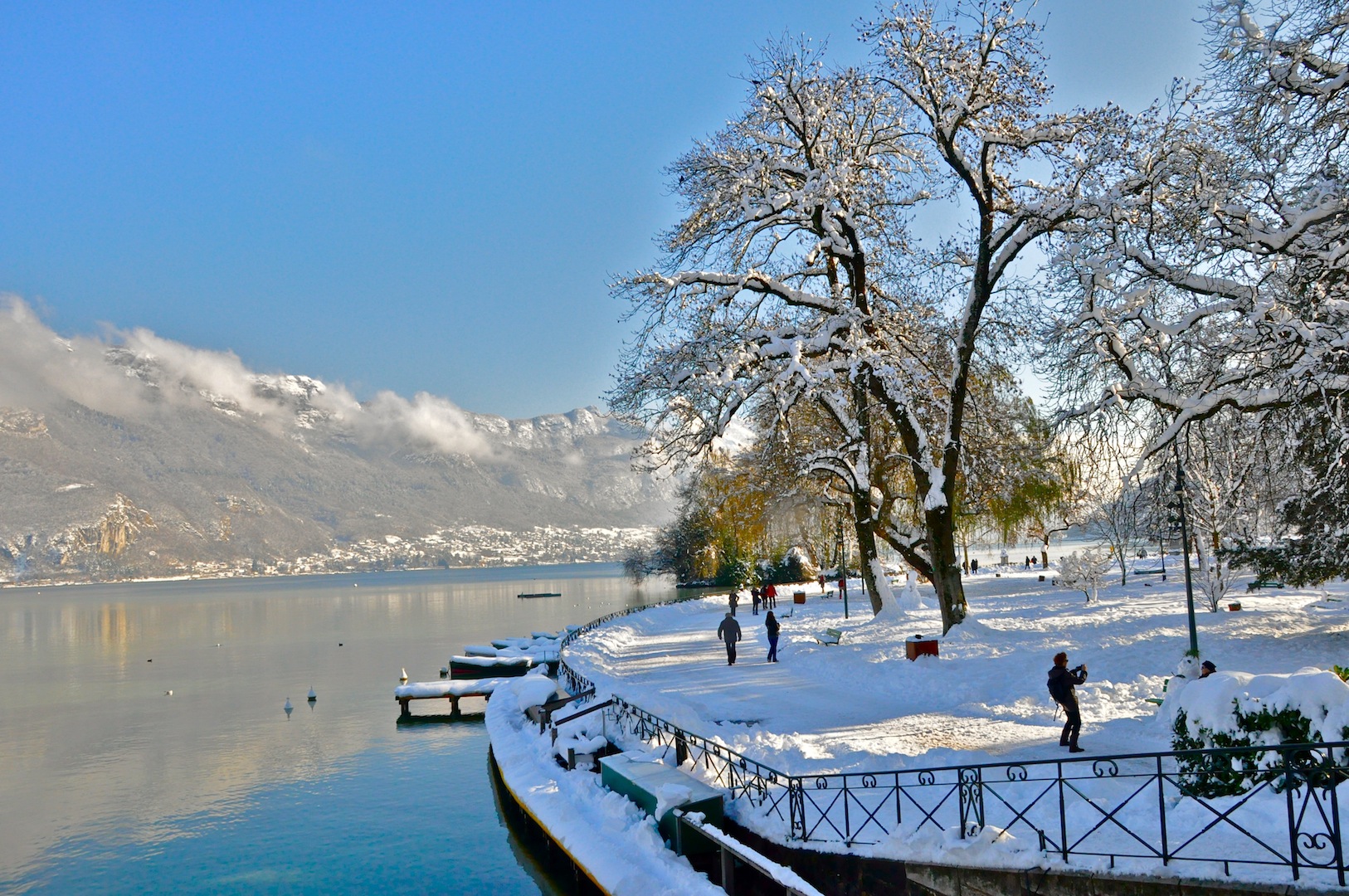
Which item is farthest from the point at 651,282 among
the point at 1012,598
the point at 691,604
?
the point at 691,604

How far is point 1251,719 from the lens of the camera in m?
9.03

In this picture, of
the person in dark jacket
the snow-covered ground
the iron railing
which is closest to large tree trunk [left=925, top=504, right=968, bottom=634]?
the snow-covered ground

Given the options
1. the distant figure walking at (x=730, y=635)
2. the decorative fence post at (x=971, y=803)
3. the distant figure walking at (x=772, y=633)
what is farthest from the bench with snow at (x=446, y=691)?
the decorative fence post at (x=971, y=803)

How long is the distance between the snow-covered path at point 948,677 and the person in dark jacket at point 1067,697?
0.26 m

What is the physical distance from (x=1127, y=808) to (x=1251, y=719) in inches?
60.3

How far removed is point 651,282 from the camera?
2098cm

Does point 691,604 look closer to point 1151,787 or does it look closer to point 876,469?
point 876,469

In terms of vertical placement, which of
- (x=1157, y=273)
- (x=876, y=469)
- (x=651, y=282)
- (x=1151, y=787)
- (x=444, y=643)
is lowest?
(x=444, y=643)

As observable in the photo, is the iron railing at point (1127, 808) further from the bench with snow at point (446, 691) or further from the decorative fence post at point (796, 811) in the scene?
the bench with snow at point (446, 691)

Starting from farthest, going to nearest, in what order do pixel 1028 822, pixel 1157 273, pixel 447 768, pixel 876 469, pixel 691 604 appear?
pixel 691 604 < pixel 876 469 < pixel 447 768 < pixel 1157 273 < pixel 1028 822

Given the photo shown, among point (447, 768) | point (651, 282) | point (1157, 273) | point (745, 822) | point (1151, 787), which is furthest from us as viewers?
point (447, 768)

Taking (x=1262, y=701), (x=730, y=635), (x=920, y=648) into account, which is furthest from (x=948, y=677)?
(x=1262, y=701)

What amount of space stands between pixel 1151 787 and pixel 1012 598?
37.5m

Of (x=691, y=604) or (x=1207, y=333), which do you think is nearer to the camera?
(x=1207, y=333)
